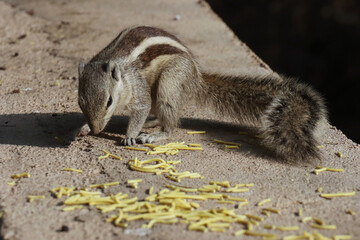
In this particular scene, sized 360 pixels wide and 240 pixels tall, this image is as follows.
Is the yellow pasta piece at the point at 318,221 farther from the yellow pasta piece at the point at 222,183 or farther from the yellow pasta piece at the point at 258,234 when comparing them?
the yellow pasta piece at the point at 222,183

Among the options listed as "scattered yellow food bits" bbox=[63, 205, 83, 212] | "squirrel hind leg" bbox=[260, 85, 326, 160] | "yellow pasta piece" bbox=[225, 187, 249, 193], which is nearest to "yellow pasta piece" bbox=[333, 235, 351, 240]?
"yellow pasta piece" bbox=[225, 187, 249, 193]

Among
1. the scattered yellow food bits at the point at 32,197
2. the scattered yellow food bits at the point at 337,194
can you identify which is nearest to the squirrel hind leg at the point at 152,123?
the scattered yellow food bits at the point at 32,197

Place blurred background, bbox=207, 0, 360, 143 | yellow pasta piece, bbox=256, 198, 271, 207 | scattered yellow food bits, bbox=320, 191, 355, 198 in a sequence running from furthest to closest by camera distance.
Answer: blurred background, bbox=207, 0, 360, 143
scattered yellow food bits, bbox=320, 191, 355, 198
yellow pasta piece, bbox=256, 198, 271, 207

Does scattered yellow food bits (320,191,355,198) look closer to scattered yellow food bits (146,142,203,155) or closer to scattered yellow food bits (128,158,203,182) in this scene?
scattered yellow food bits (128,158,203,182)

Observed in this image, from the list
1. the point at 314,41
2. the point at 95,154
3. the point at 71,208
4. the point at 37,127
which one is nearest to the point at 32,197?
the point at 71,208

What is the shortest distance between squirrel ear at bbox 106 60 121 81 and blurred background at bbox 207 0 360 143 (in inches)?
217

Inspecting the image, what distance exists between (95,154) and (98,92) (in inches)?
17.5

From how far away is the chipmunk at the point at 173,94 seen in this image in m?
4.58

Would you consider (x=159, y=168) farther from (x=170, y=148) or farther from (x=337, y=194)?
(x=337, y=194)

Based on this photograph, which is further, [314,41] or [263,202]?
[314,41]

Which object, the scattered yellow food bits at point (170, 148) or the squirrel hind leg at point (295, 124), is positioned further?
the scattered yellow food bits at point (170, 148)

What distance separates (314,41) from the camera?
35.9 ft

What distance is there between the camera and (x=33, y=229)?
346 cm

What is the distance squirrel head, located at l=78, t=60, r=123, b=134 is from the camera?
456 cm
